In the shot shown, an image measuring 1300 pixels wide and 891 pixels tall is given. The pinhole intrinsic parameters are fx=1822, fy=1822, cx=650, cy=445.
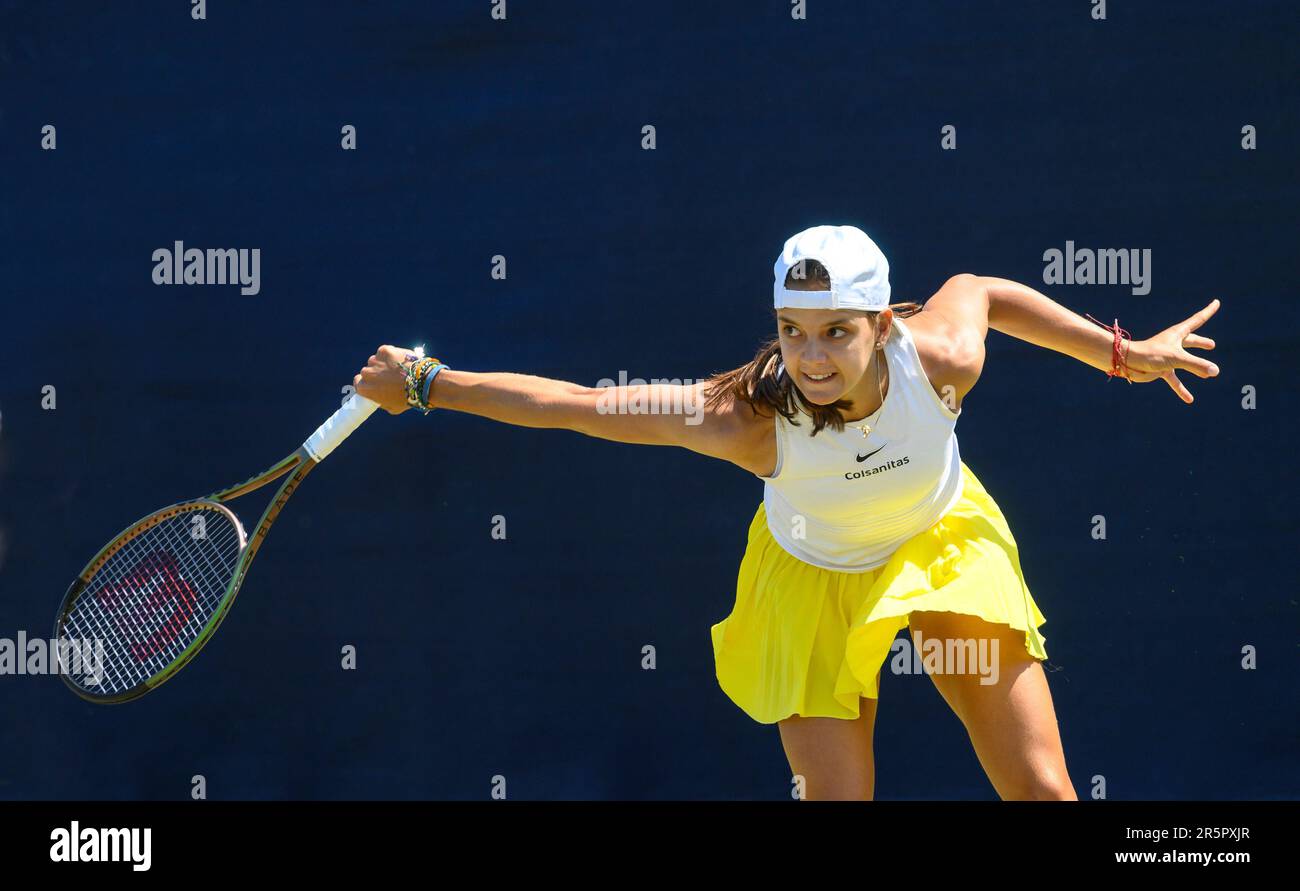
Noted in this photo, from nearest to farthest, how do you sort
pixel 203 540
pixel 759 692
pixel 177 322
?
pixel 759 692 → pixel 203 540 → pixel 177 322

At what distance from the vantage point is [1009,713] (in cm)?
336

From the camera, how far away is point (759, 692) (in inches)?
141

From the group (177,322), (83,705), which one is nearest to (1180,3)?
(177,322)

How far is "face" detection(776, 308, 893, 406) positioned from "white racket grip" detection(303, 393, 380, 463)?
846mm

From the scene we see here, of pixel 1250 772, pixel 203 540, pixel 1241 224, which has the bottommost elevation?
pixel 1250 772

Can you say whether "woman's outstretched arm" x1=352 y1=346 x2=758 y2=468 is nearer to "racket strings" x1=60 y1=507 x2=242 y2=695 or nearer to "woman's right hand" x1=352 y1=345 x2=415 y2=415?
"woman's right hand" x1=352 y1=345 x2=415 y2=415

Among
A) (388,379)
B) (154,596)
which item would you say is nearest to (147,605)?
(154,596)

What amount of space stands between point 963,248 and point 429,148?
1376mm

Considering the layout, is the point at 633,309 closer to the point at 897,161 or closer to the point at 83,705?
the point at 897,161

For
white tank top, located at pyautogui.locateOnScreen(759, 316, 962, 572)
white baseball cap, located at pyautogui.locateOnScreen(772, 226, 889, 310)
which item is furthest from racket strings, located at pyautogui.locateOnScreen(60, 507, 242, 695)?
white baseball cap, located at pyautogui.locateOnScreen(772, 226, 889, 310)

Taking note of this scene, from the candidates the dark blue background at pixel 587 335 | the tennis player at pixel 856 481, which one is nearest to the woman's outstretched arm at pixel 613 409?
the tennis player at pixel 856 481

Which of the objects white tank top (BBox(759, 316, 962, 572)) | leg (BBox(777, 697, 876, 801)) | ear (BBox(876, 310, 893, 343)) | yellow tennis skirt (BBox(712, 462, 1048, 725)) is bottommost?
leg (BBox(777, 697, 876, 801))

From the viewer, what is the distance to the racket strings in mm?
3965

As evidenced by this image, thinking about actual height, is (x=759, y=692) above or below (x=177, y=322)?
below
